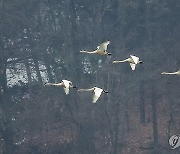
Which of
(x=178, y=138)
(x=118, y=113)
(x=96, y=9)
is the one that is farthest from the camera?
(x=96, y=9)

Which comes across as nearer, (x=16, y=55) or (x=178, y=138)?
(x=178, y=138)

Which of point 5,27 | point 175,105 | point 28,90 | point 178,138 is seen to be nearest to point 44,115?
point 28,90

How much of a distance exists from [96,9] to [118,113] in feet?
19.6

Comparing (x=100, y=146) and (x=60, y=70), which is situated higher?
(x=60, y=70)

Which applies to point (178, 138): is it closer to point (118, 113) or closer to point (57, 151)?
point (118, 113)

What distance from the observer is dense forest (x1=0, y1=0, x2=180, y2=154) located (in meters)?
23.5

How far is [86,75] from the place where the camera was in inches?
938

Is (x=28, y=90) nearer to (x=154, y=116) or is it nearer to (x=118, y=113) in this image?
(x=118, y=113)

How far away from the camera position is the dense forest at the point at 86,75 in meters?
23.5

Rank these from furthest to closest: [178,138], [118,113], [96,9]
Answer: [96,9]
[118,113]
[178,138]

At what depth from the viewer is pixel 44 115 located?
2445 centimetres

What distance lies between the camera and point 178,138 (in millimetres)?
16469

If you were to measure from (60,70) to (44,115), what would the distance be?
2.53 metres

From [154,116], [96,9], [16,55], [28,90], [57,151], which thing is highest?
[96,9]
